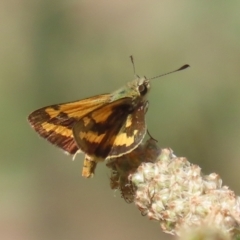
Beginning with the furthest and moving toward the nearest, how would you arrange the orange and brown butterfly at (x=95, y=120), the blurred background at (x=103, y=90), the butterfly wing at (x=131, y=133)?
the blurred background at (x=103, y=90) < the orange and brown butterfly at (x=95, y=120) < the butterfly wing at (x=131, y=133)

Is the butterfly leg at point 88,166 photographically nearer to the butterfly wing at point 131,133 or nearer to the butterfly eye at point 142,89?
the butterfly wing at point 131,133

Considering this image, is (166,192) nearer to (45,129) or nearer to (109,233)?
(45,129)

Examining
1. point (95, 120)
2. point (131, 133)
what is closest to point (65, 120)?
point (95, 120)

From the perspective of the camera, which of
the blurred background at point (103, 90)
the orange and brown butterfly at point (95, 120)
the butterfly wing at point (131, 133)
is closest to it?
the butterfly wing at point (131, 133)

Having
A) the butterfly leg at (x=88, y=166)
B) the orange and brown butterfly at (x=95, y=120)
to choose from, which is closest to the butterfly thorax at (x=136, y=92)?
the orange and brown butterfly at (x=95, y=120)

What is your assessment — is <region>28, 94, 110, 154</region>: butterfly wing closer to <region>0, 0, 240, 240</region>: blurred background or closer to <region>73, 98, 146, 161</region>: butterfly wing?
<region>73, 98, 146, 161</region>: butterfly wing

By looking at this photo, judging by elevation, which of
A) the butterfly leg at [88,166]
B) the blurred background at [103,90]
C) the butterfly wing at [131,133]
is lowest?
the blurred background at [103,90]
